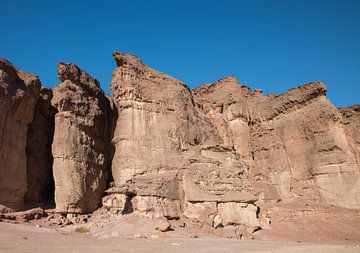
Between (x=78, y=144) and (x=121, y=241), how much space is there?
1030 cm

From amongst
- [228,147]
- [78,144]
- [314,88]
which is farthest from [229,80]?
[78,144]

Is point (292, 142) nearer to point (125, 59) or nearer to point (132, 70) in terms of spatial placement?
point (132, 70)

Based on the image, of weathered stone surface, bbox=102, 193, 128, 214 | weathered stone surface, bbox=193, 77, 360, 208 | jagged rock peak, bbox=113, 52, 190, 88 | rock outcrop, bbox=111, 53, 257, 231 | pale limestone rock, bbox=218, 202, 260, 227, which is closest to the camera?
weathered stone surface, bbox=102, 193, 128, 214

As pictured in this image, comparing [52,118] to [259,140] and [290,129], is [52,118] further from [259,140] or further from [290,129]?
[290,129]

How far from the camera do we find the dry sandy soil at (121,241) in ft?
37.4

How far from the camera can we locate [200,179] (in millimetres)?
22469

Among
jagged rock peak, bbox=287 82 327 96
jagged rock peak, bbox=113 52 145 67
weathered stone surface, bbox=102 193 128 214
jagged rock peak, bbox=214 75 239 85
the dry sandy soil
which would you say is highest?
jagged rock peak, bbox=214 75 239 85

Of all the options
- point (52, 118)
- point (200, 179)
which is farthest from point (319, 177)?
point (52, 118)

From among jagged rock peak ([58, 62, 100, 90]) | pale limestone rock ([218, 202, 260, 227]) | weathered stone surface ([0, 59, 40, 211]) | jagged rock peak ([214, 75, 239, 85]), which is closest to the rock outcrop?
pale limestone rock ([218, 202, 260, 227])

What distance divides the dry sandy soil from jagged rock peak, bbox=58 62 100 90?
9.46 metres

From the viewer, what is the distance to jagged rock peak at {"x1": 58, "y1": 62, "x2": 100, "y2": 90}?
23.0 meters

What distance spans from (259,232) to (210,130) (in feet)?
38.2

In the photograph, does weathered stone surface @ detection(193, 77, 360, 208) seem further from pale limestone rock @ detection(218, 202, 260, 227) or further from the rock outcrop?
the rock outcrop

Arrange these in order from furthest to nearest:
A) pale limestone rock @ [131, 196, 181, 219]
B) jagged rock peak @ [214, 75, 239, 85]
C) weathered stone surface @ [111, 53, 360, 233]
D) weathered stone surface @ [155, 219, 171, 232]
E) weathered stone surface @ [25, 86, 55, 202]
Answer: jagged rock peak @ [214, 75, 239, 85], weathered stone surface @ [25, 86, 55, 202], weathered stone surface @ [111, 53, 360, 233], pale limestone rock @ [131, 196, 181, 219], weathered stone surface @ [155, 219, 171, 232]
